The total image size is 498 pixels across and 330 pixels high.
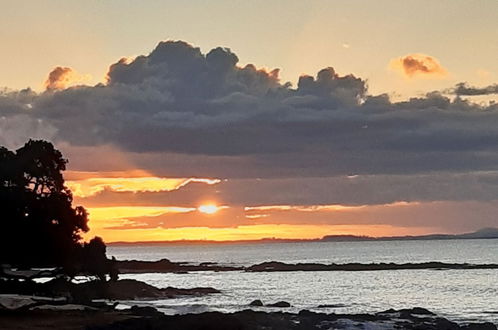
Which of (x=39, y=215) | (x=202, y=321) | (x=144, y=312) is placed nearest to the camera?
(x=202, y=321)

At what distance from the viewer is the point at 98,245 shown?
58406 millimetres

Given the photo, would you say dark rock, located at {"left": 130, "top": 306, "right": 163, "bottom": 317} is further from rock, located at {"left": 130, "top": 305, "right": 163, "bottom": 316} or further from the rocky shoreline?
the rocky shoreline

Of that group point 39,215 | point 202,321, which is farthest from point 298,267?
point 202,321

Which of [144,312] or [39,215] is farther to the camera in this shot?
[39,215]

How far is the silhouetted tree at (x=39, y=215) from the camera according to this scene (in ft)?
172

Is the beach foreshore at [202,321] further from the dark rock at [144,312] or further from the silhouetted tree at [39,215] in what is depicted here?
the silhouetted tree at [39,215]

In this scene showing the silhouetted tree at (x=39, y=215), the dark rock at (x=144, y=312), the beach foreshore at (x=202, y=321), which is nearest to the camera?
the beach foreshore at (x=202, y=321)

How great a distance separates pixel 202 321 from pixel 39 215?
1680 cm

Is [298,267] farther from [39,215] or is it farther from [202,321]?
[202,321]

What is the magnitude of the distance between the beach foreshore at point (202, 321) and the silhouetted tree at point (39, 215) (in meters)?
7.72

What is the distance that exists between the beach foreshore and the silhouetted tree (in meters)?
7.72

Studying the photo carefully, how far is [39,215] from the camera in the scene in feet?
175

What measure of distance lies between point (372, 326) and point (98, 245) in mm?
19854

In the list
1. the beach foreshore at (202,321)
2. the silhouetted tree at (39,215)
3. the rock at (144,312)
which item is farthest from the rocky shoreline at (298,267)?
the rock at (144,312)
